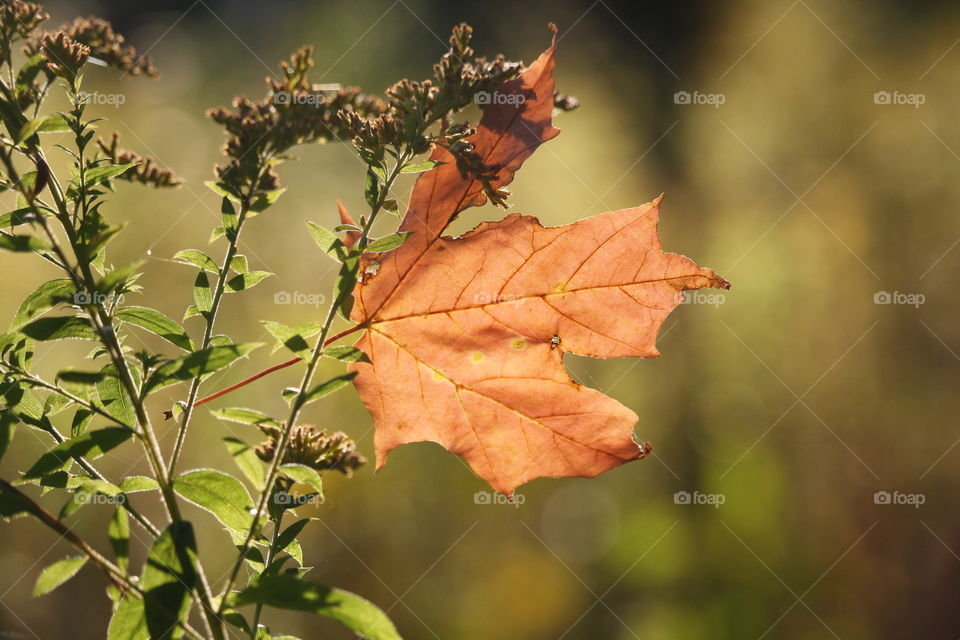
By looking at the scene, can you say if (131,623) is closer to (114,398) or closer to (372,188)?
(114,398)

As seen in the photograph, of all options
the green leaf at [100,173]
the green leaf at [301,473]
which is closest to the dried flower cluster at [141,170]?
the green leaf at [100,173]

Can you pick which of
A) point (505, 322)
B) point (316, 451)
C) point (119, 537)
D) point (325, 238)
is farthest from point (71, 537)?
point (505, 322)

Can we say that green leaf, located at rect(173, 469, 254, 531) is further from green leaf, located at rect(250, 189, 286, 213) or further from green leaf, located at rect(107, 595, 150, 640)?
green leaf, located at rect(250, 189, 286, 213)

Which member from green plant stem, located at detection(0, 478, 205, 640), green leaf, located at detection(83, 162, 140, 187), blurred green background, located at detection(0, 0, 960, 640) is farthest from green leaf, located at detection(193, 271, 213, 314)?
blurred green background, located at detection(0, 0, 960, 640)

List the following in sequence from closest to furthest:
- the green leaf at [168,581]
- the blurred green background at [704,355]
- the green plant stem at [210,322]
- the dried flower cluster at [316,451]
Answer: the green leaf at [168,581], the green plant stem at [210,322], the dried flower cluster at [316,451], the blurred green background at [704,355]

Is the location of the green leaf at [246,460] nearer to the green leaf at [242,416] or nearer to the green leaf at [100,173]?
the green leaf at [242,416]

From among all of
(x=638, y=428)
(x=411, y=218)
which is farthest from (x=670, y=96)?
(x=411, y=218)
